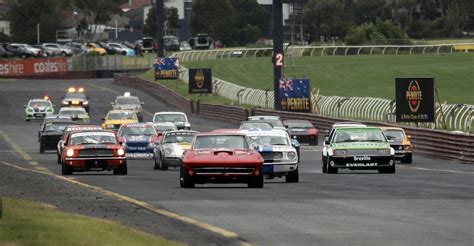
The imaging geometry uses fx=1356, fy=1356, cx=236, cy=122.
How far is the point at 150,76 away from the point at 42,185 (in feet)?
273

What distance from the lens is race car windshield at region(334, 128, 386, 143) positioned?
117 feet

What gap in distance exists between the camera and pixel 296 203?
22812 mm

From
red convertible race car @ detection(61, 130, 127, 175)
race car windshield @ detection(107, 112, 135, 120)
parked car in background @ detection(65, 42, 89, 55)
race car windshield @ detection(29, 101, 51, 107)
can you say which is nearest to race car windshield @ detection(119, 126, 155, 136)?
red convertible race car @ detection(61, 130, 127, 175)

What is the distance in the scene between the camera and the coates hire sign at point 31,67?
398 ft

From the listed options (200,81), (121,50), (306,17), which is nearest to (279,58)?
(200,81)

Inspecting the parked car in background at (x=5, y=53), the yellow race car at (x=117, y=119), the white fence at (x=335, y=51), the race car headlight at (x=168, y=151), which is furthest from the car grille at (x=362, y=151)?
the parked car in background at (x=5, y=53)

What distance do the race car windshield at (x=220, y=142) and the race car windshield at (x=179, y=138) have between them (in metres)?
11.2

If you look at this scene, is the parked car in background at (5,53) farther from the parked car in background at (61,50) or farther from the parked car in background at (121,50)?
the parked car in background at (121,50)

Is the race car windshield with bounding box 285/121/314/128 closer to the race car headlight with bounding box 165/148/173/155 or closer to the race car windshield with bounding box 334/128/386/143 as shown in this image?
the race car headlight with bounding box 165/148/173/155

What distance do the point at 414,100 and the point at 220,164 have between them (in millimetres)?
27212

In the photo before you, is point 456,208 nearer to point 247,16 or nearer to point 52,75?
point 52,75

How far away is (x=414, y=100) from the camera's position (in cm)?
5294

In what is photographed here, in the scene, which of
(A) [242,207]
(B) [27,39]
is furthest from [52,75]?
(A) [242,207]

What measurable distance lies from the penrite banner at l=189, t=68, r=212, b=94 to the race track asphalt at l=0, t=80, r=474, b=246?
149ft
